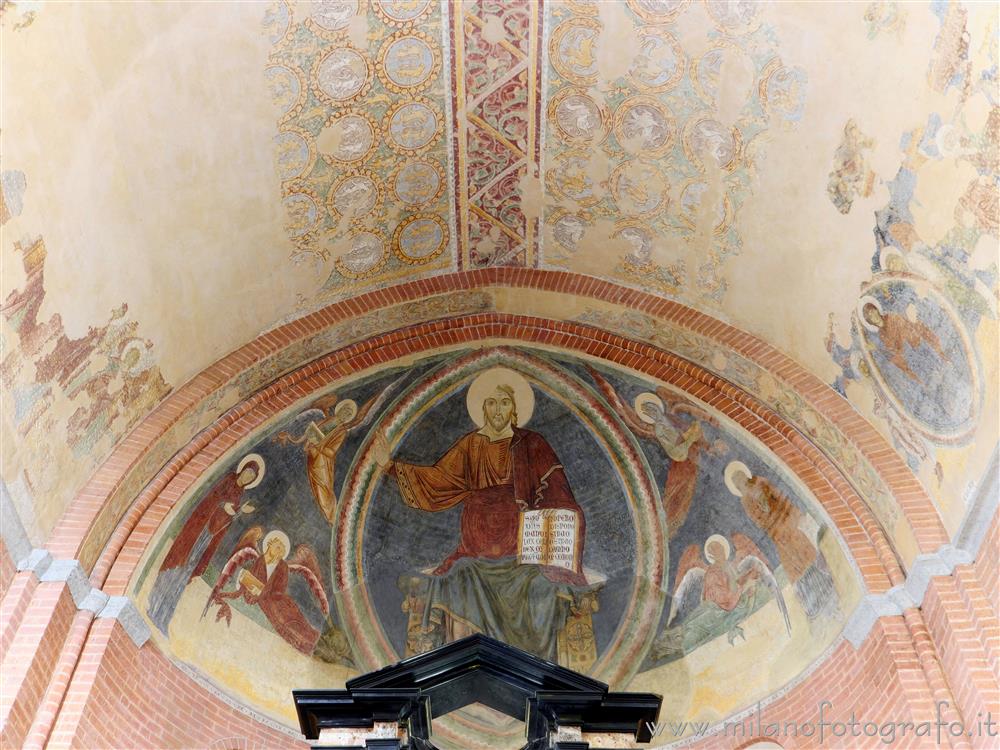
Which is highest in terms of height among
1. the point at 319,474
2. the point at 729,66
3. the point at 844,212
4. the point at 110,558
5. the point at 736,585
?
the point at 729,66

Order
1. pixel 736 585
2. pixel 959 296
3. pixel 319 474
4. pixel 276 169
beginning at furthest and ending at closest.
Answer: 1. pixel 319 474
2. pixel 736 585
3. pixel 276 169
4. pixel 959 296

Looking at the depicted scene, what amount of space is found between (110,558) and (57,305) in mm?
2202

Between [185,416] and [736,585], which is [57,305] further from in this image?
[736,585]

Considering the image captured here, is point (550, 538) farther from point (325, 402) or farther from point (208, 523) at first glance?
point (208, 523)

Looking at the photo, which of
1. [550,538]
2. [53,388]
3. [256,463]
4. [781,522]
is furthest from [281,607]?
[781,522]

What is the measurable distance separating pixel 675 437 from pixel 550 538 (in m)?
1.67

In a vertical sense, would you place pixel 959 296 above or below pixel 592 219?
below

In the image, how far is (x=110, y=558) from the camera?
946 cm

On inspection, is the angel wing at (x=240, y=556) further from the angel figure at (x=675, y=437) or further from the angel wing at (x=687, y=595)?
the angel wing at (x=687, y=595)

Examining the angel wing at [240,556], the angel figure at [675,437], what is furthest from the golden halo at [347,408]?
the angel figure at [675,437]

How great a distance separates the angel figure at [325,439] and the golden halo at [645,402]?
2786 mm

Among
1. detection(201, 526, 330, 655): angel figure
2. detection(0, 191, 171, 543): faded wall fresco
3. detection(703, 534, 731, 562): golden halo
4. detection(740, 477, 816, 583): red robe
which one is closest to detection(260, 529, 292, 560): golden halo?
detection(201, 526, 330, 655): angel figure

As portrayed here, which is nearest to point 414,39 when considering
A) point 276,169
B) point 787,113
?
point 276,169

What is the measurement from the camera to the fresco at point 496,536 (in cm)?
1016
